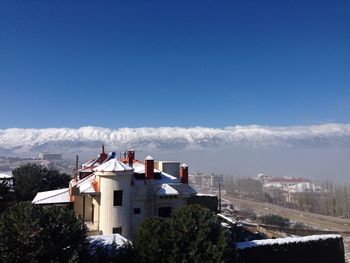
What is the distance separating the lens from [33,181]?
42344 millimetres

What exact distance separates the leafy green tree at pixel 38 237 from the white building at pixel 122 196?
8.49 m

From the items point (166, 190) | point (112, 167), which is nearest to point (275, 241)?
point (166, 190)

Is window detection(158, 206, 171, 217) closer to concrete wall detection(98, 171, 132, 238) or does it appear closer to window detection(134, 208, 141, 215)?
window detection(134, 208, 141, 215)

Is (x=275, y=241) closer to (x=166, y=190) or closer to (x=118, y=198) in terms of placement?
(x=166, y=190)

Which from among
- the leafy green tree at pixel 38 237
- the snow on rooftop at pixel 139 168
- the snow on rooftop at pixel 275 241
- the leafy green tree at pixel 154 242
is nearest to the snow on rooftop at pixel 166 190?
the snow on rooftop at pixel 139 168

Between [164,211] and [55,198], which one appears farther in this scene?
[55,198]

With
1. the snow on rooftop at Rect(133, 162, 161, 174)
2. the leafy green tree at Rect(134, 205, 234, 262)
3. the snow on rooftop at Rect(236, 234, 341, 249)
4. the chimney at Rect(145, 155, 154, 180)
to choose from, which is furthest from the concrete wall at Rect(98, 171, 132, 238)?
the snow on rooftop at Rect(236, 234, 341, 249)

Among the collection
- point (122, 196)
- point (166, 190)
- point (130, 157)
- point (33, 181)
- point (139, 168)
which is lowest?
point (33, 181)

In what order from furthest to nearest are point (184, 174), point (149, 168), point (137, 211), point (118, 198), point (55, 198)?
Result: point (184, 174) < point (55, 198) < point (149, 168) < point (137, 211) < point (118, 198)

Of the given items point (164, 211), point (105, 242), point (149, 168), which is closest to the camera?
point (105, 242)

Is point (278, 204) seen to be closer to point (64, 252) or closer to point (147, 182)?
point (147, 182)

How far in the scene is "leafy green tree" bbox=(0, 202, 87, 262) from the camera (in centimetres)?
1531

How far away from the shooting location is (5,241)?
15.3 meters

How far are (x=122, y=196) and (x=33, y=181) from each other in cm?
2207
